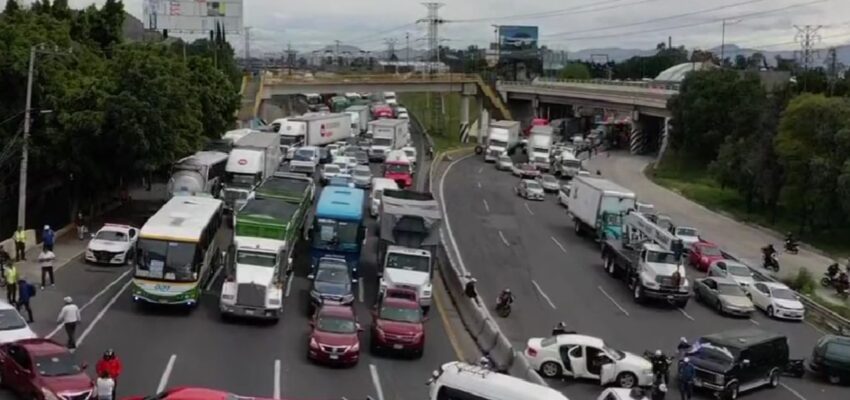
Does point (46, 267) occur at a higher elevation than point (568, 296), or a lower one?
higher

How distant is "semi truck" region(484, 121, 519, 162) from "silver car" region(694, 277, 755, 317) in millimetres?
49325

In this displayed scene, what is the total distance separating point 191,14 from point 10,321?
95356 millimetres

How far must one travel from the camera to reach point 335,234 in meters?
36.4

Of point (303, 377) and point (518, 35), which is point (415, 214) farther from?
point (518, 35)

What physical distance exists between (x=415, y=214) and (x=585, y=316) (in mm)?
6725

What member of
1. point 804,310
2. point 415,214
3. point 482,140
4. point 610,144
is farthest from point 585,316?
point 610,144

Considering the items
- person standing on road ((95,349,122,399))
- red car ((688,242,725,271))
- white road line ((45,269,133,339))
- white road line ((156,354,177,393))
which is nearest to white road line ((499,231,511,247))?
red car ((688,242,725,271))

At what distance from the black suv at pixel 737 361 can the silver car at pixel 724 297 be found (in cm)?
853

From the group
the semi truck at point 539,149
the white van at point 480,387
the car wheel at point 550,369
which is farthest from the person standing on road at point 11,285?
the semi truck at point 539,149

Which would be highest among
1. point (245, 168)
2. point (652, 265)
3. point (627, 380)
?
point (245, 168)

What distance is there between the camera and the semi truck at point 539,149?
85931mm

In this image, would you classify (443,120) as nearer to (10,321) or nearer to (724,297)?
(724,297)

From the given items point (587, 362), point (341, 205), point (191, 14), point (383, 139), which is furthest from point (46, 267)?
point (191, 14)

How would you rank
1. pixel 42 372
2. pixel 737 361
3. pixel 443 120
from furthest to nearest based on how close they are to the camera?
1. pixel 443 120
2. pixel 737 361
3. pixel 42 372
